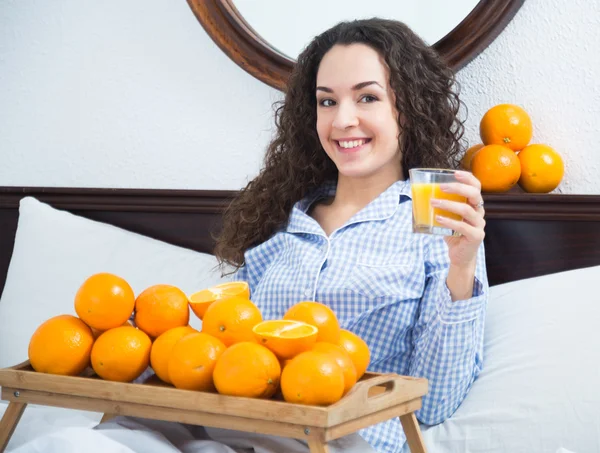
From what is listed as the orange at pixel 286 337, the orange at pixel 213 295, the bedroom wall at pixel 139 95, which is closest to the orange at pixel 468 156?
the bedroom wall at pixel 139 95

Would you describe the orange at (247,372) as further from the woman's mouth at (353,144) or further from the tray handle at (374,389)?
the woman's mouth at (353,144)

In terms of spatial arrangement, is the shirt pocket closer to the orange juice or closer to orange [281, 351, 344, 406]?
the orange juice

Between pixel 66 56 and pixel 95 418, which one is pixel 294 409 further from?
pixel 66 56

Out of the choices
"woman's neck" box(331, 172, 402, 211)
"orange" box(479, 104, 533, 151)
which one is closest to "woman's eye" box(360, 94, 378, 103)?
"woman's neck" box(331, 172, 402, 211)

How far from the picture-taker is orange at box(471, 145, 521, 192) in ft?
5.40

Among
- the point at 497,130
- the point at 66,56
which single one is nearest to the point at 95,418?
the point at 497,130

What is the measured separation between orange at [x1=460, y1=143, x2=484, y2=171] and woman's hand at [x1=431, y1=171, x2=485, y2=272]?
1.52 feet

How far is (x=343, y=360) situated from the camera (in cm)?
107

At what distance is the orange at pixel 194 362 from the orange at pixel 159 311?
11cm

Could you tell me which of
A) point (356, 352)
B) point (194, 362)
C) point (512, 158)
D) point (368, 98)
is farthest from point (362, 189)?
Result: point (194, 362)

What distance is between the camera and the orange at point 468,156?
1734mm

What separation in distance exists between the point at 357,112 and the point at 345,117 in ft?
0.10

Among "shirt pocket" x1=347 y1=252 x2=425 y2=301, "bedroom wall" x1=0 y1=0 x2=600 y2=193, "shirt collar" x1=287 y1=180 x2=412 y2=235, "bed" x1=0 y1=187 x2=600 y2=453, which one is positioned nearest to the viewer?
"bed" x1=0 y1=187 x2=600 y2=453

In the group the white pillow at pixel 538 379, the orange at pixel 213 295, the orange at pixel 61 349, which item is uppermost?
the orange at pixel 213 295
